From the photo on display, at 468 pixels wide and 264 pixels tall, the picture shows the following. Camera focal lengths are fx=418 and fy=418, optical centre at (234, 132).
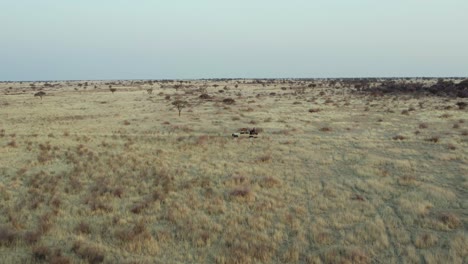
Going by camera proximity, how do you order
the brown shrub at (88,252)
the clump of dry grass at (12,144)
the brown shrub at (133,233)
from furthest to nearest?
the clump of dry grass at (12,144), the brown shrub at (133,233), the brown shrub at (88,252)

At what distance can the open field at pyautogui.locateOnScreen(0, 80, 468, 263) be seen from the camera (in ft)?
29.9

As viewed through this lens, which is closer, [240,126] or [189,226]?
[189,226]

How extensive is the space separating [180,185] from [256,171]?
3332 mm

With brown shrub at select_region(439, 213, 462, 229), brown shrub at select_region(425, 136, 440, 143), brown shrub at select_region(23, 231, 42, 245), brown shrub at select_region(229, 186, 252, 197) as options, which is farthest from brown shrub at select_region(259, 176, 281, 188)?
brown shrub at select_region(425, 136, 440, 143)

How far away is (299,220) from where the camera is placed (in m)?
10.9

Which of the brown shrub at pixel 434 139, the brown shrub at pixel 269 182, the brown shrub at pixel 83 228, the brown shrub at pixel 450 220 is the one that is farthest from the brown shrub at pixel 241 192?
the brown shrub at pixel 434 139

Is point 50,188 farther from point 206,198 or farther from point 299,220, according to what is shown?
point 299,220

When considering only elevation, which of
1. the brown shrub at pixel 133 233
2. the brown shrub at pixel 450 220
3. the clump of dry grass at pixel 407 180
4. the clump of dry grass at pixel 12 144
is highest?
the brown shrub at pixel 450 220

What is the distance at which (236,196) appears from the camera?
41.8ft

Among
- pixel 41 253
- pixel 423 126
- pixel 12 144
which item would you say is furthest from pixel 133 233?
pixel 423 126

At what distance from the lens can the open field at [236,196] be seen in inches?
359

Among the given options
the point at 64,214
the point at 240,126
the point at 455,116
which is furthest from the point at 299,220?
the point at 455,116

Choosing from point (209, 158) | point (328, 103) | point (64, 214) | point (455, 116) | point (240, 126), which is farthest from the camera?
point (328, 103)

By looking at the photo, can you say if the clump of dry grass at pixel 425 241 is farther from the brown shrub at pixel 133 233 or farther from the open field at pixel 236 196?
the brown shrub at pixel 133 233
